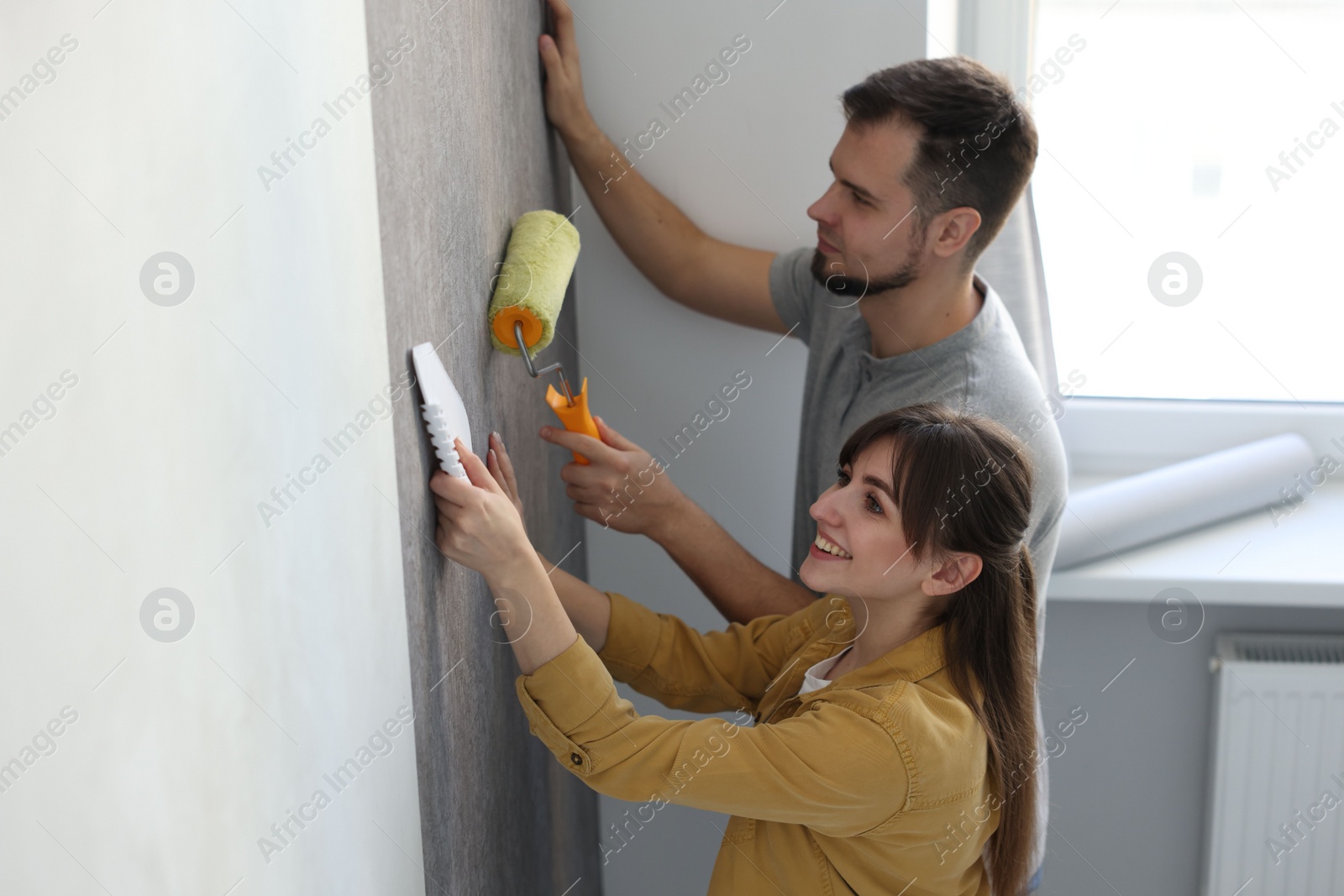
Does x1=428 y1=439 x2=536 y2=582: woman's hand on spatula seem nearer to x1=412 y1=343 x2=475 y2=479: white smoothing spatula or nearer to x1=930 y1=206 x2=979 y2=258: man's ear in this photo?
x1=412 y1=343 x2=475 y2=479: white smoothing spatula

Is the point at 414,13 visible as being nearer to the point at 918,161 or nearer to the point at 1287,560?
the point at 918,161

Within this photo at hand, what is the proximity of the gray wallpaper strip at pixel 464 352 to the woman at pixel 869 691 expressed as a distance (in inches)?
2.2

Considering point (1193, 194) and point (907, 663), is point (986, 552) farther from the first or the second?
point (1193, 194)

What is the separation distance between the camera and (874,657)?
958 millimetres

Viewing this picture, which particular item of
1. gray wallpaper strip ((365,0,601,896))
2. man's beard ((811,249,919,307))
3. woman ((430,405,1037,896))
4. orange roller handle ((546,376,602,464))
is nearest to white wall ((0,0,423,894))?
gray wallpaper strip ((365,0,601,896))

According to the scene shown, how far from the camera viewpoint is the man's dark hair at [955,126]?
3.62 feet

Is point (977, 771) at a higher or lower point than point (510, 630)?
higher

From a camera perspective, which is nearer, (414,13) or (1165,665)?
(414,13)

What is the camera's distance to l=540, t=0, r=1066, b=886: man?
1.11 metres

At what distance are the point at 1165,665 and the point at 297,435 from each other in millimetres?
1299

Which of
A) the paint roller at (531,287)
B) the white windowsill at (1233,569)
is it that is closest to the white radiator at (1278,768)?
the white windowsill at (1233,569)

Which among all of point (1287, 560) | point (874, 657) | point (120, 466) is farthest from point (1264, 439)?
point (120, 466)

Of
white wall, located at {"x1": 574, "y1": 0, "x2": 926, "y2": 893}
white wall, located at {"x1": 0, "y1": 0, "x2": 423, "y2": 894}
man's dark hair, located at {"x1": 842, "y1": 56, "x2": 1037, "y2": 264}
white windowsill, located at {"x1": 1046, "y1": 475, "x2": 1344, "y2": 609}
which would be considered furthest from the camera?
white windowsill, located at {"x1": 1046, "y1": 475, "x2": 1344, "y2": 609}

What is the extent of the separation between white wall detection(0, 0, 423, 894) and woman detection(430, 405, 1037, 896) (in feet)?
0.56
